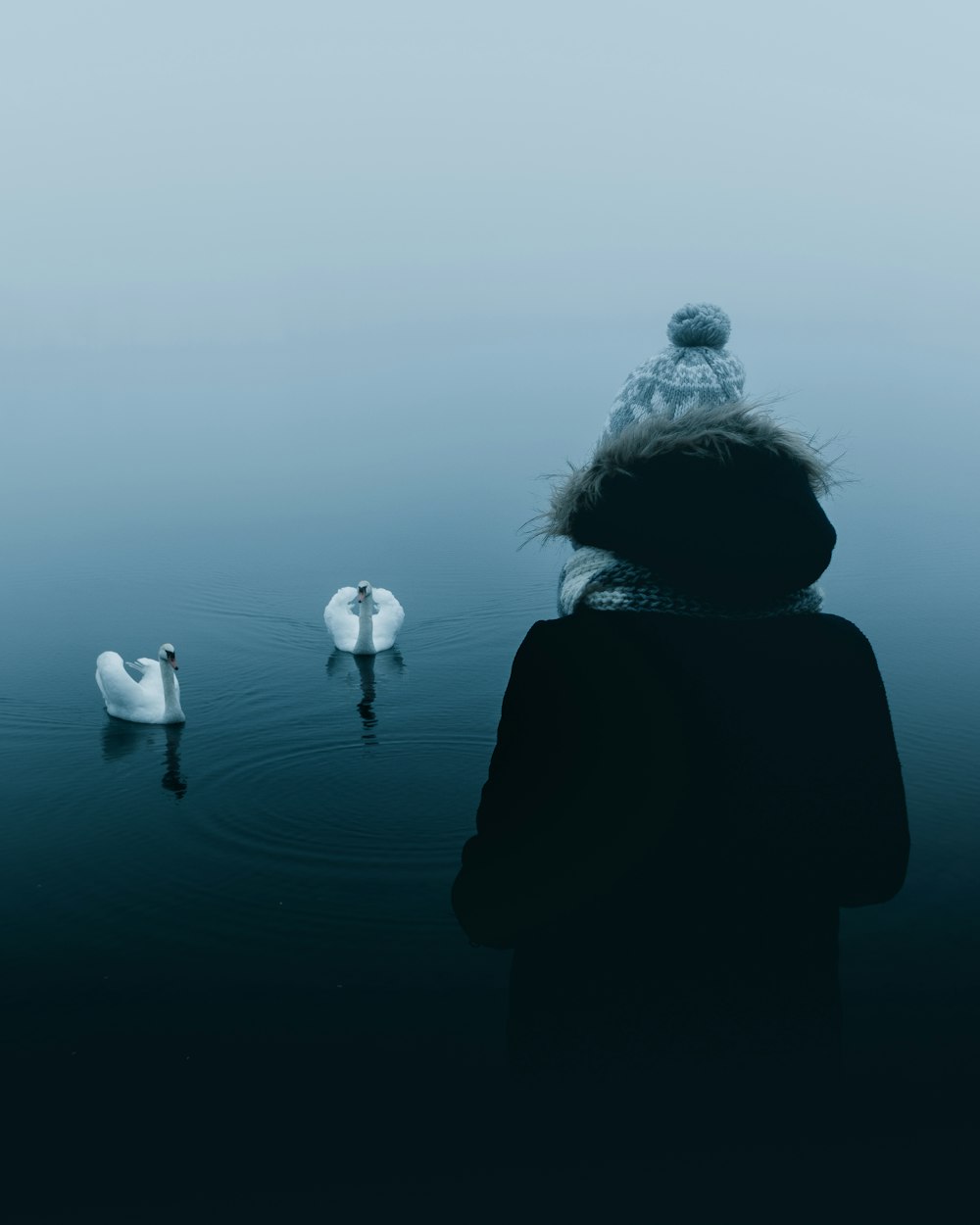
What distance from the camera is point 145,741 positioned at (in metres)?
14.9

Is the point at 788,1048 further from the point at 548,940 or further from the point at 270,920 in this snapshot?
the point at 270,920

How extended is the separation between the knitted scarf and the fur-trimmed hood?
0.11 feet

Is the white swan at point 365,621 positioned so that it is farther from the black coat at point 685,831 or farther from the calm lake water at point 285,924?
the black coat at point 685,831

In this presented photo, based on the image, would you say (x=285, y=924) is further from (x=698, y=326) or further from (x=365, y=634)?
(x=365, y=634)

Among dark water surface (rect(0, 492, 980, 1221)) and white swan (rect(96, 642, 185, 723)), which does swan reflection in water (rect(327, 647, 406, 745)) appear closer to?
dark water surface (rect(0, 492, 980, 1221))

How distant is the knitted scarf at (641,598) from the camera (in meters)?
2.94

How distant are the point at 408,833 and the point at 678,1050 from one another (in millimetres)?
8171

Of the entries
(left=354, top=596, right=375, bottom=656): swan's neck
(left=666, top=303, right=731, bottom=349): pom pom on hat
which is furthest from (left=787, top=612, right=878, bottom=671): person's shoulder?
(left=354, top=596, right=375, bottom=656): swan's neck

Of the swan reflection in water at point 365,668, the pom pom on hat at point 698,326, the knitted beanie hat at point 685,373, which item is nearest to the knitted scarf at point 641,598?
the knitted beanie hat at point 685,373

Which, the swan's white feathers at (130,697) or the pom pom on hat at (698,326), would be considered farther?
the swan's white feathers at (130,697)

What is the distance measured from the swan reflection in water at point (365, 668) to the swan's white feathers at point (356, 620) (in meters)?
0.22

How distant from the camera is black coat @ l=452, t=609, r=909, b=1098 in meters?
2.88

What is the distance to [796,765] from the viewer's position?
9.50 feet

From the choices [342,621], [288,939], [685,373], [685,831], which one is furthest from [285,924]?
[342,621]
